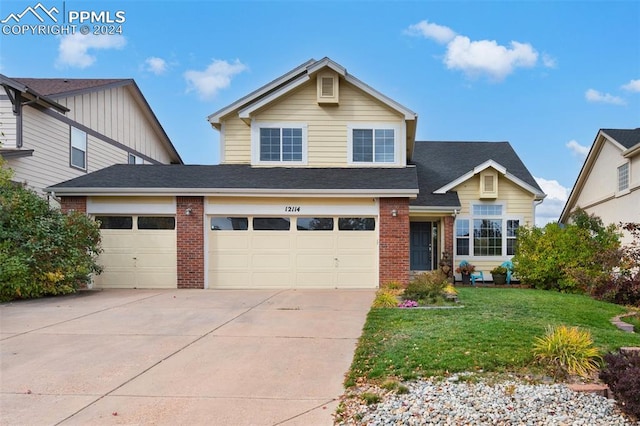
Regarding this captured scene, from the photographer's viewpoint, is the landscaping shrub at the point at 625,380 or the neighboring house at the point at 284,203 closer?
the landscaping shrub at the point at 625,380

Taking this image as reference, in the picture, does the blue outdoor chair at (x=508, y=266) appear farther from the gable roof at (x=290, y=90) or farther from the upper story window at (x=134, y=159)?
the upper story window at (x=134, y=159)

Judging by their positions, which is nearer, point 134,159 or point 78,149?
point 78,149

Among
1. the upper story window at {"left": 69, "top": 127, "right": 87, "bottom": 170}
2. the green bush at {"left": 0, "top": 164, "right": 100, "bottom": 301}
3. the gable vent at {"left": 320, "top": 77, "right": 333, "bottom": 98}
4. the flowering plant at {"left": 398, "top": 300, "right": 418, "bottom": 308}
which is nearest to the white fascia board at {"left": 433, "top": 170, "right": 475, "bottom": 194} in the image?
the gable vent at {"left": 320, "top": 77, "right": 333, "bottom": 98}

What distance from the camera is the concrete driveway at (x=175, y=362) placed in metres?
4.31

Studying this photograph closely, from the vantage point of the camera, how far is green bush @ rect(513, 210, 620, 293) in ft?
45.9

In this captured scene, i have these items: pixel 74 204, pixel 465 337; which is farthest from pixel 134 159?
pixel 465 337

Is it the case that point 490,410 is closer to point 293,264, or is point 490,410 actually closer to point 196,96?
point 293,264

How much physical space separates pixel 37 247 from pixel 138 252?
9.89 ft

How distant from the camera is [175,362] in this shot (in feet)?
19.1

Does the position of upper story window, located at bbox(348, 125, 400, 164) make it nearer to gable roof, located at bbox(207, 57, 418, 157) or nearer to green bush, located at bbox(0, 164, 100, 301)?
gable roof, located at bbox(207, 57, 418, 157)

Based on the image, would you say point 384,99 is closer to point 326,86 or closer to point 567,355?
point 326,86

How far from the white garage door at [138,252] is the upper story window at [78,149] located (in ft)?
14.9

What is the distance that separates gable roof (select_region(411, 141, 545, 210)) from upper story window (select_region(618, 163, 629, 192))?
3087mm

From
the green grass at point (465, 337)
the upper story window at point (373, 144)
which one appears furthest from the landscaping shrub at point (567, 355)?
the upper story window at point (373, 144)
